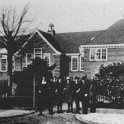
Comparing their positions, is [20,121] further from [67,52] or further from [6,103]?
[67,52]

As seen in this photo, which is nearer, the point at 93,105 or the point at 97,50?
the point at 93,105

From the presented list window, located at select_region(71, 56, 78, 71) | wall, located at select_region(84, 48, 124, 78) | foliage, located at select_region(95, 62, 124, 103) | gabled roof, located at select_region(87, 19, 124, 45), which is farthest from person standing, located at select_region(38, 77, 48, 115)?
window, located at select_region(71, 56, 78, 71)

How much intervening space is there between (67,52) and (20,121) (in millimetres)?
20218

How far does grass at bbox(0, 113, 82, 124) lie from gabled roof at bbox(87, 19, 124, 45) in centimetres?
1561

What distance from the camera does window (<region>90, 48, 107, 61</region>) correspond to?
27859 mm

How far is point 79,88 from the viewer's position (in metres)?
13.6

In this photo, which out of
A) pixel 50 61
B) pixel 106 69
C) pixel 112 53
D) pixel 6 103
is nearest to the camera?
pixel 106 69

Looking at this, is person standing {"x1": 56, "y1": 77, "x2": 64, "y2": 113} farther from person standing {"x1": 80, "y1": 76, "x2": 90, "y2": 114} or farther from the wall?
the wall

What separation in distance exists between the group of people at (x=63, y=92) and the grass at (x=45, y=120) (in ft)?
2.60

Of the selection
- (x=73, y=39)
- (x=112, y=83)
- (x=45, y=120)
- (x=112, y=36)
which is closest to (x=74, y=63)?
(x=73, y=39)

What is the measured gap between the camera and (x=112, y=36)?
92.9 ft

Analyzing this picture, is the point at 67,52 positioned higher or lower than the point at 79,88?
higher

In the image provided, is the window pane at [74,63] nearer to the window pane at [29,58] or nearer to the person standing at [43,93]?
the window pane at [29,58]

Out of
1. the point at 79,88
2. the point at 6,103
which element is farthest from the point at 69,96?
the point at 6,103
